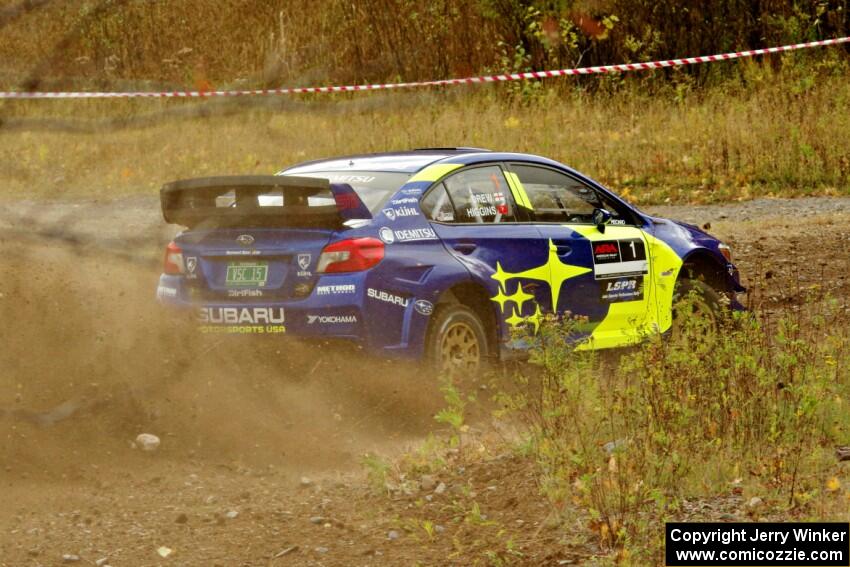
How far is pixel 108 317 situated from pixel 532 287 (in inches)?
113

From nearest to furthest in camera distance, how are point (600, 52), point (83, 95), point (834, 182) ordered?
1. point (83, 95)
2. point (834, 182)
3. point (600, 52)

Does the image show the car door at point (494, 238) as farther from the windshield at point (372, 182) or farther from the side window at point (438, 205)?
the windshield at point (372, 182)

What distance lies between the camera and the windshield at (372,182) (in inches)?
327

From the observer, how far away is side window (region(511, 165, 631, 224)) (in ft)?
30.5

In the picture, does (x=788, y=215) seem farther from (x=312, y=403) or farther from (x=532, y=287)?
(x=312, y=403)

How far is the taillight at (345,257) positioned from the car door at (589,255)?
5.17ft

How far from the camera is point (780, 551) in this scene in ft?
17.6

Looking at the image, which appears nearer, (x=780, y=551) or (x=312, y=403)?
(x=780, y=551)

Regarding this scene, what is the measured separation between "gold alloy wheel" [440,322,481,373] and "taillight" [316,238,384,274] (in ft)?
2.47

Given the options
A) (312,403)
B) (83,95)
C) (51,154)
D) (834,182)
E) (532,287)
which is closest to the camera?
(83,95)

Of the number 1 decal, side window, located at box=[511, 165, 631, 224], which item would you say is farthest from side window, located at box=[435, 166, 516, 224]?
the number 1 decal

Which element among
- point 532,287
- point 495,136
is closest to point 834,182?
point 495,136

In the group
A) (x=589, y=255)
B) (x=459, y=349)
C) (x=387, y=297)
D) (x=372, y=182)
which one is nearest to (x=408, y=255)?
(x=387, y=297)

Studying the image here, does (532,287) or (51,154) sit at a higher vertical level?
(51,154)
